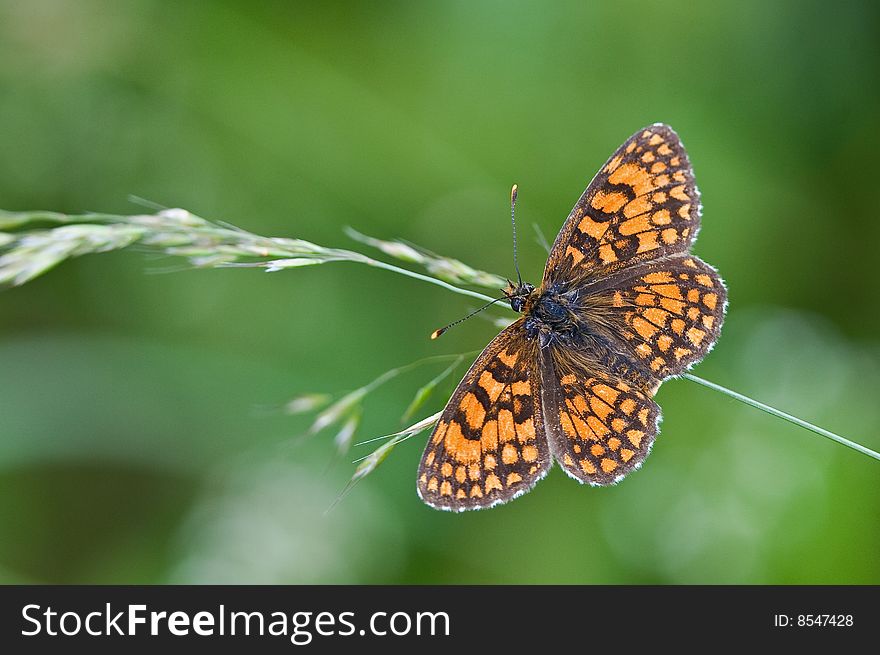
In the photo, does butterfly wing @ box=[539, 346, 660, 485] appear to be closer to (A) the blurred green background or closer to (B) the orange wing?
(B) the orange wing

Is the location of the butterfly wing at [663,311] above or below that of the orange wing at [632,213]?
below

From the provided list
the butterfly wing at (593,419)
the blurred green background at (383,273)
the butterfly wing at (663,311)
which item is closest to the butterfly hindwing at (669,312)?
the butterfly wing at (663,311)

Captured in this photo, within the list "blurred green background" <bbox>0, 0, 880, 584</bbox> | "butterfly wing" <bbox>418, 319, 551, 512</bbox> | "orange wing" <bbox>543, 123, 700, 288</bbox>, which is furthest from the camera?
"blurred green background" <bbox>0, 0, 880, 584</bbox>

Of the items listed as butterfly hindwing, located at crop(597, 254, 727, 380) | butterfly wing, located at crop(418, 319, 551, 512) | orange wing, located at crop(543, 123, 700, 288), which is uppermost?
orange wing, located at crop(543, 123, 700, 288)

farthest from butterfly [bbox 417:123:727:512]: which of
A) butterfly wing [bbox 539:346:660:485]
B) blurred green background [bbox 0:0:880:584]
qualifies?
blurred green background [bbox 0:0:880:584]

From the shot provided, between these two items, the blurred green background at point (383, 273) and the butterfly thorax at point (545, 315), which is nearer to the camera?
the butterfly thorax at point (545, 315)

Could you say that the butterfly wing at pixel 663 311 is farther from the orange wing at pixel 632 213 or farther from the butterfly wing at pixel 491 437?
the butterfly wing at pixel 491 437

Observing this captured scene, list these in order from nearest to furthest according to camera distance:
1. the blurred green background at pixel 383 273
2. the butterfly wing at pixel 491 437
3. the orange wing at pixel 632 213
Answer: the butterfly wing at pixel 491 437
the orange wing at pixel 632 213
the blurred green background at pixel 383 273
